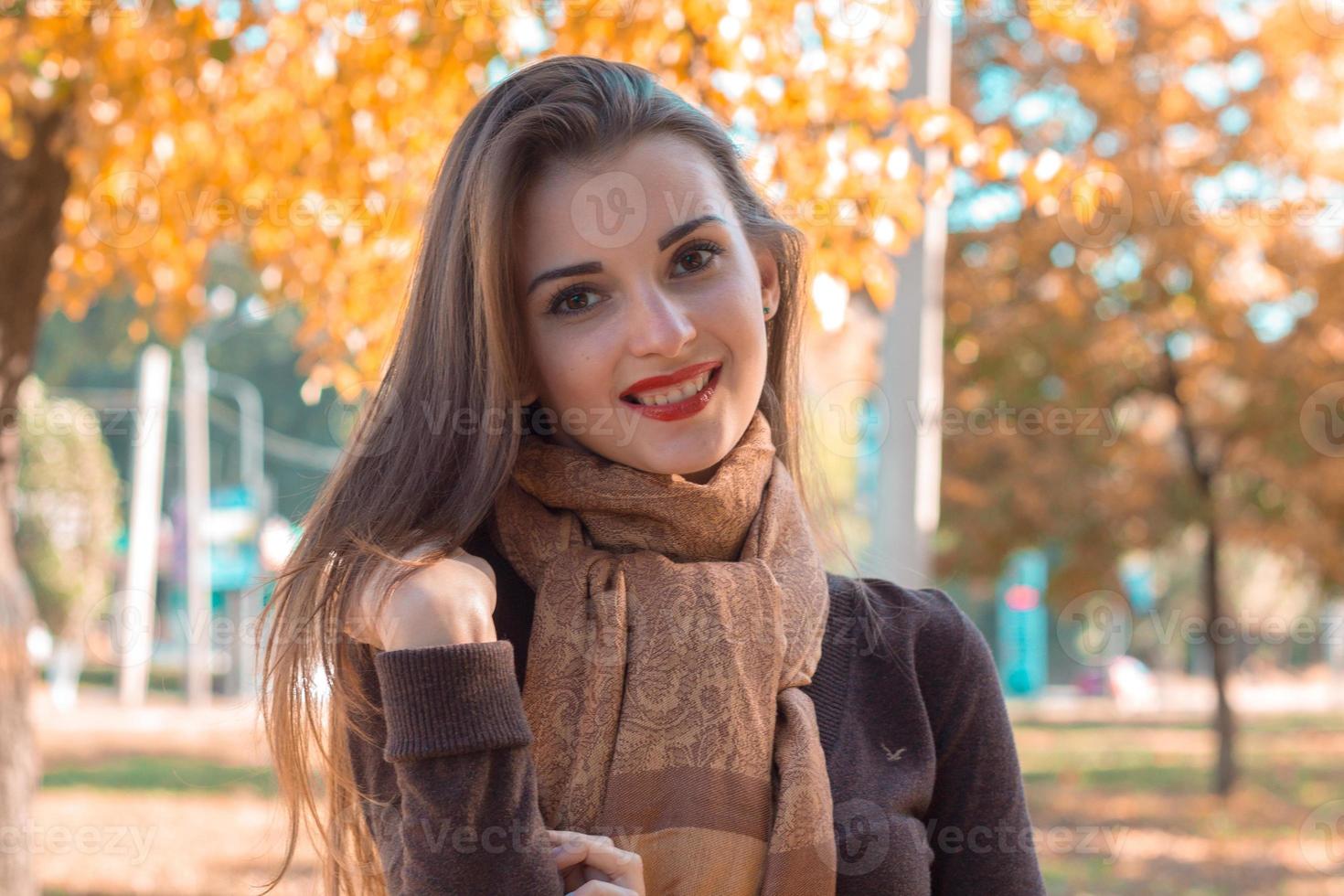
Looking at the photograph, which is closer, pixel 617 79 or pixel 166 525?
pixel 617 79

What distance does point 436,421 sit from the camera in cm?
181

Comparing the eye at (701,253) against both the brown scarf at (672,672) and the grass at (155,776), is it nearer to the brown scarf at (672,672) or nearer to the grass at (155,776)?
the brown scarf at (672,672)

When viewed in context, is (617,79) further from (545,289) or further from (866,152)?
(866,152)

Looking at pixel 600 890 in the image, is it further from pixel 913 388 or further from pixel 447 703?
pixel 913 388

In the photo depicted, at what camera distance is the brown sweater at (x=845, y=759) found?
1.47 metres

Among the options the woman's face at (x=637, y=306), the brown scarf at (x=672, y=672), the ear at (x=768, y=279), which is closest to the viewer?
the brown scarf at (x=672, y=672)

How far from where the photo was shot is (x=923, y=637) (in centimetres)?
195

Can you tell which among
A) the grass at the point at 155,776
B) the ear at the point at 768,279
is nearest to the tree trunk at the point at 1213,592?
the grass at the point at 155,776

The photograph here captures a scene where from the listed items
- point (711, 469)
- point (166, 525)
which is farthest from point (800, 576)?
point (166, 525)

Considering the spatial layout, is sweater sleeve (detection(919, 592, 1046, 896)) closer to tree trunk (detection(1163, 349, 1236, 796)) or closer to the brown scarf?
the brown scarf

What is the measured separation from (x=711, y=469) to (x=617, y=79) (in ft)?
1.74

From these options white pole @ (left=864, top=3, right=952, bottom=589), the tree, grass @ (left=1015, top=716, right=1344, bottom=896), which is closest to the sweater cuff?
white pole @ (left=864, top=3, right=952, bottom=589)

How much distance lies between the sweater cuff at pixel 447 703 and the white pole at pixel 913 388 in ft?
9.09
